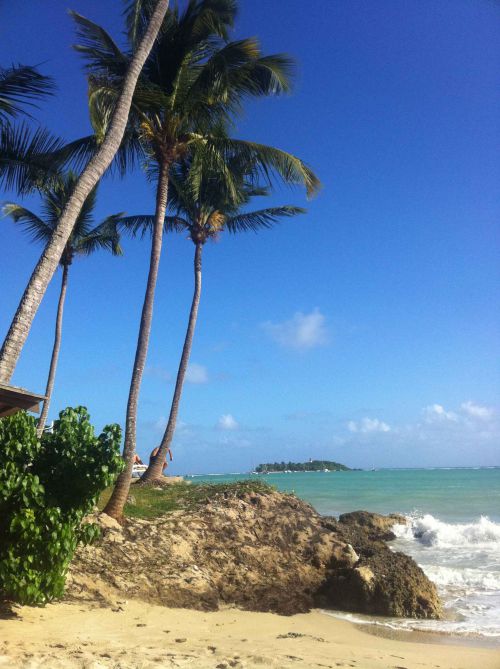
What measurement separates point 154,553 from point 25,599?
146 inches

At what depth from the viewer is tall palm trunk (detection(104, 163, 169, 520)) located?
35.2 ft

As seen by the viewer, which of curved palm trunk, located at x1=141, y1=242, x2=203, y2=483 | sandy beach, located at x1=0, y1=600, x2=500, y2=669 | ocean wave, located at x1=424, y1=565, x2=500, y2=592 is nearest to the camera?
sandy beach, located at x1=0, y1=600, x2=500, y2=669

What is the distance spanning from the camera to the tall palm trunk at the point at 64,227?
740cm

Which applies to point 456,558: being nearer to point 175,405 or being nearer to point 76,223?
point 175,405

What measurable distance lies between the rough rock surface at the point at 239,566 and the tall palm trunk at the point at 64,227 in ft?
12.7

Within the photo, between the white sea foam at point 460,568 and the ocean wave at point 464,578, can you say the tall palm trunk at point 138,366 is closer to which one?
the white sea foam at point 460,568

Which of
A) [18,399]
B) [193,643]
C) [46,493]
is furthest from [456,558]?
[18,399]

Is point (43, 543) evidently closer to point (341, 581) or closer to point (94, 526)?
point (94, 526)

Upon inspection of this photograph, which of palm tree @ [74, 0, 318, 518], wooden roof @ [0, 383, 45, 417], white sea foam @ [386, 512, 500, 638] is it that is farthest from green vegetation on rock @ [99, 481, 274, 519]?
wooden roof @ [0, 383, 45, 417]

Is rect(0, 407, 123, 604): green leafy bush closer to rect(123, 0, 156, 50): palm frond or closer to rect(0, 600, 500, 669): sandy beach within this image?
rect(0, 600, 500, 669): sandy beach

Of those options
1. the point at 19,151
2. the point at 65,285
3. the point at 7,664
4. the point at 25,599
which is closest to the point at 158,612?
the point at 25,599

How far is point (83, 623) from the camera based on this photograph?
7.06 m

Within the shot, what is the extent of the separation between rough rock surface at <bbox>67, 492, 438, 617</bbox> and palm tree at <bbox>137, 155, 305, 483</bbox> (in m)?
5.06

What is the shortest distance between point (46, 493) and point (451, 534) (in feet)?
→ 61.4
